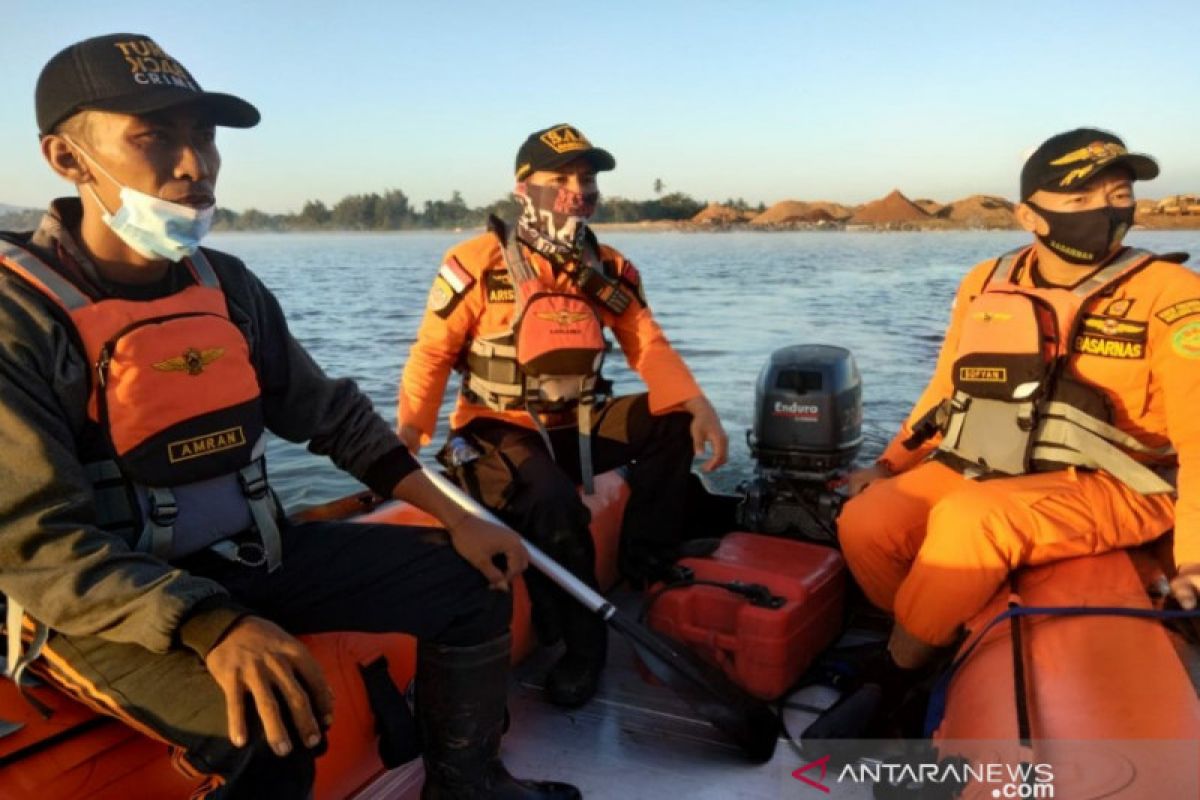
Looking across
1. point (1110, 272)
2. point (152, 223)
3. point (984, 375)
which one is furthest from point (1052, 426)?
point (152, 223)

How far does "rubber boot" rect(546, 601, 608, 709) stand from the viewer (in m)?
2.48

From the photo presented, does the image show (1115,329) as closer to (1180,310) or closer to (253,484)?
(1180,310)

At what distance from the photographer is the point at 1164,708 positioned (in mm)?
1613

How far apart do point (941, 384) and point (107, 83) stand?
2270 millimetres

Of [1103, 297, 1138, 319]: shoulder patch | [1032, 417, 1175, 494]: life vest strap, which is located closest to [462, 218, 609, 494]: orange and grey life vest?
[1032, 417, 1175, 494]: life vest strap

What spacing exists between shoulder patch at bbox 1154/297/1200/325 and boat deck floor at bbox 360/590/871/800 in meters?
1.29

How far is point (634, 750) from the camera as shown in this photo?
230cm

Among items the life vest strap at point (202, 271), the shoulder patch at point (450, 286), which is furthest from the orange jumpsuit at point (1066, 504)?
the life vest strap at point (202, 271)

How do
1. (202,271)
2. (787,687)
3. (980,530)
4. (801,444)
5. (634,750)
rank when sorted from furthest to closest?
(801,444), (787,687), (634,750), (980,530), (202,271)

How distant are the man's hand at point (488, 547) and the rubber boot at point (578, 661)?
1.96 feet

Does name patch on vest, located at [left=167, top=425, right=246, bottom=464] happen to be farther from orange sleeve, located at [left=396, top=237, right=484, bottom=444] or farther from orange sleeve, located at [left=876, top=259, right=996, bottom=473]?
orange sleeve, located at [left=876, top=259, right=996, bottom=473]

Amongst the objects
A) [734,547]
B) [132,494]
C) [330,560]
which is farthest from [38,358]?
[734,547]

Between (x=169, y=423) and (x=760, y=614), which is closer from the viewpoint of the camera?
(x=169, y=423)

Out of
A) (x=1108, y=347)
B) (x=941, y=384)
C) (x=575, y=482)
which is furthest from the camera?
(x=575, y=482)
